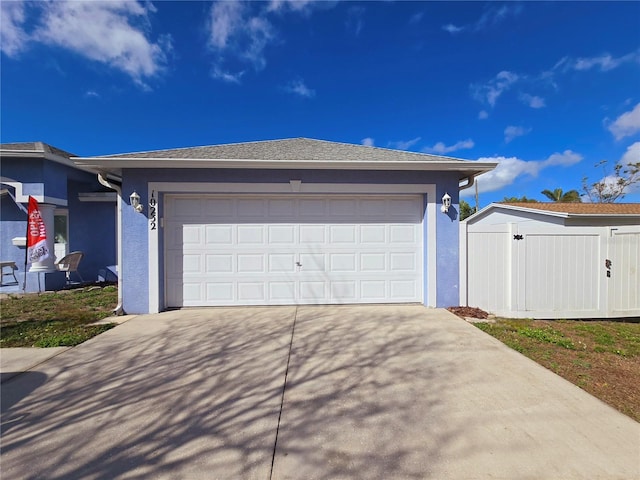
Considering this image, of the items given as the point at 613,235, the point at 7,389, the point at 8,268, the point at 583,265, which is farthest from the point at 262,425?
the point at 8,268

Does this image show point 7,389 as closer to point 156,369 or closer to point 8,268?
point 156,369

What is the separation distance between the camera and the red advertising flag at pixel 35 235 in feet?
23.8

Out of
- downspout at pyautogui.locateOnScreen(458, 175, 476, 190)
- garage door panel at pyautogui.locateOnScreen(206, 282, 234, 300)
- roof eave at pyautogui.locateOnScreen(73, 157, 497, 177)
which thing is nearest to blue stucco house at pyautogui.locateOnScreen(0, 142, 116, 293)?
roof eave at pyautogui.locateOnScreen(73, 157, 497, 177)

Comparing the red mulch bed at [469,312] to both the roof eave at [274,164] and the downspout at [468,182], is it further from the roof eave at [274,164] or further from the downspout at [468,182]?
the roof eave at [274,164]

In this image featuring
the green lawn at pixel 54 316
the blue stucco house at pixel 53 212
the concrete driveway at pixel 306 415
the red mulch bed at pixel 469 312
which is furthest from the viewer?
the blue stucco house at pixel 53 212

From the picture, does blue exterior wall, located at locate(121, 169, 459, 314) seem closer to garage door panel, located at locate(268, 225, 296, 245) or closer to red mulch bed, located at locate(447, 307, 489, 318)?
red mulch bed, located at locate(447, 307, 489, 318)

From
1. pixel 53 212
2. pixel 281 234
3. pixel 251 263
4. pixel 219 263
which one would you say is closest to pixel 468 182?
pixel 281 234

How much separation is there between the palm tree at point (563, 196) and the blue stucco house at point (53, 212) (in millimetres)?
26115

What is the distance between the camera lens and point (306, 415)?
2.37m

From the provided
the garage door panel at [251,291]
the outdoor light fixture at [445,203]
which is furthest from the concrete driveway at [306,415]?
the outdoor light fixture at [445,203]

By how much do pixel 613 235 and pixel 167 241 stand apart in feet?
27.6

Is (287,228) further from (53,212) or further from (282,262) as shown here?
(53,212)

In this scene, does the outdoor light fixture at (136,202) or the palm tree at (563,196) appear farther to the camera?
the palm tree at (563,196)

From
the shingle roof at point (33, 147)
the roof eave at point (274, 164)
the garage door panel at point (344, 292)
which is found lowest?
the garage door panel at point (344, 292)
